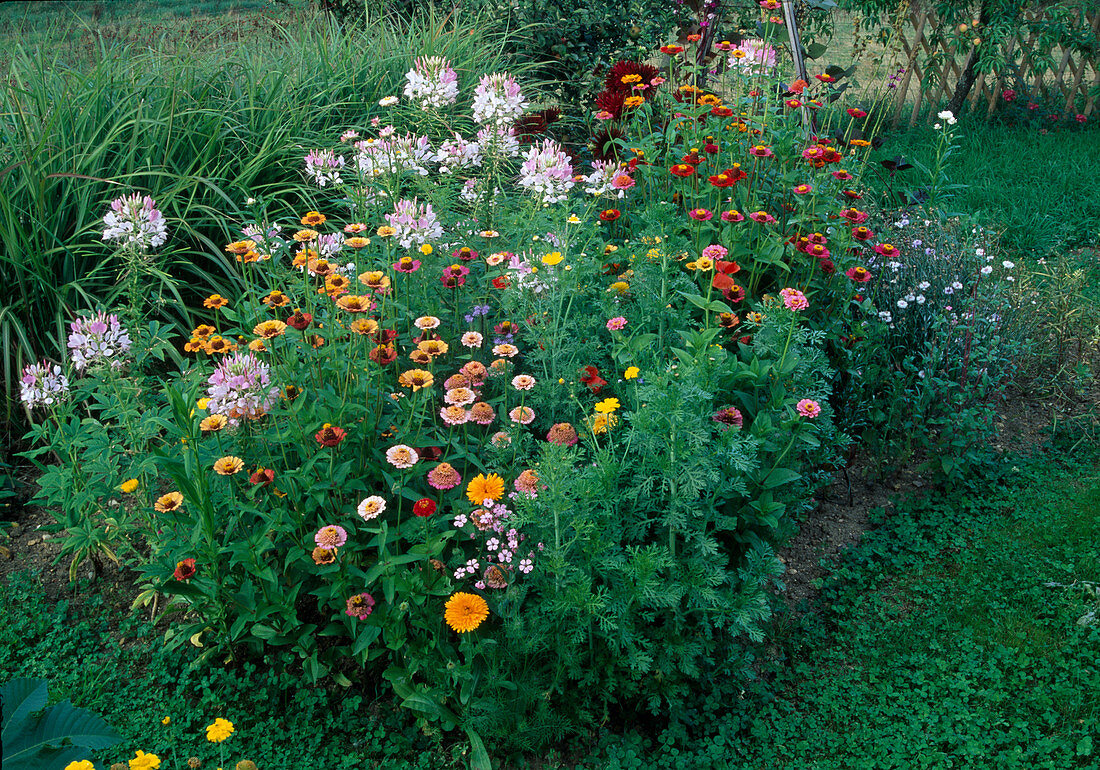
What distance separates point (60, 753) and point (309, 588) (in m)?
0.92

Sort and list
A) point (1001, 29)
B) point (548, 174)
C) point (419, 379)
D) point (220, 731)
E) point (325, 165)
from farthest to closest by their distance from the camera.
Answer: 1. point (1001, 29)
2. point (325, 165)
3. point (548, 174)
4. point (419, 379)
5. point (220, 731)

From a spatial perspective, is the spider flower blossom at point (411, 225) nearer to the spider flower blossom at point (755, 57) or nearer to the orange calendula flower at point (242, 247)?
the orange calendula flower at point (242, 247)

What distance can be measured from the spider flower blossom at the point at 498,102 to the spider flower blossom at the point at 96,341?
4.87 ft

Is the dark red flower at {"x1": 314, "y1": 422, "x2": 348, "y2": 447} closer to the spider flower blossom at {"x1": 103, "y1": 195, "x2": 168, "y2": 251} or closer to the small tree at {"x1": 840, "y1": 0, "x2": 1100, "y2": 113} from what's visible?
the spider flower blossom at {"x1": 103, "y1": 195, "x2": 168, "y2": 251}

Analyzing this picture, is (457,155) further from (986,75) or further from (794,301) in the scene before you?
(986,75)

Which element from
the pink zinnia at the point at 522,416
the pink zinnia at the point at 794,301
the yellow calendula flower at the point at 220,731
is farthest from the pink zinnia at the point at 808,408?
the yellow calendula flower at the point at 220,731

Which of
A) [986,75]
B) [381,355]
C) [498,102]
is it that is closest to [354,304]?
[381,355]

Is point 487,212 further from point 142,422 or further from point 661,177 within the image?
point 142,422

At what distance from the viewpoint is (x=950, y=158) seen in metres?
6.43

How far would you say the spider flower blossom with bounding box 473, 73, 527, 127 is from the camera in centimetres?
303

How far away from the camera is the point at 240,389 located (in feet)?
6.84

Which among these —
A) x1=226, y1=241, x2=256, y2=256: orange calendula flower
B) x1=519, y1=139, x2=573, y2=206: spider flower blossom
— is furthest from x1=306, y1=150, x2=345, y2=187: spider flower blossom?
x1=519, y1=139, x2=573, y2=206: spider flower blossom

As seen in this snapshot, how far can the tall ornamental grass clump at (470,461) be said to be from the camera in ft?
6.74

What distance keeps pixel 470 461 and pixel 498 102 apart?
57.1 inches
